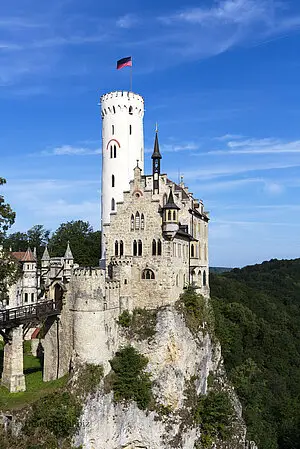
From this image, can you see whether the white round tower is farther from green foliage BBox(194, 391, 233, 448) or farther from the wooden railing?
green foliage BBox(194, 391, 233, 448)

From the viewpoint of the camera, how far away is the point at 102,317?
41656mm

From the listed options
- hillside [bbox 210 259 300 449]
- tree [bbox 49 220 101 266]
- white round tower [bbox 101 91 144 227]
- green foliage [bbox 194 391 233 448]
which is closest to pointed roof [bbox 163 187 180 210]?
white round tower [bbox 101 91 144 227]

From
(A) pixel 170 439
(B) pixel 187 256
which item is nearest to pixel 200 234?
(B) pixel 187 256

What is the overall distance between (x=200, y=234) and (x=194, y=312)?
11.6 metres

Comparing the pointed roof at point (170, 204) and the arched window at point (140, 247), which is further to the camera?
the arched window at point (140, 247)

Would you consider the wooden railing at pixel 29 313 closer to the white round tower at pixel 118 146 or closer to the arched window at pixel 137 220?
the arched window at pixel 137 220

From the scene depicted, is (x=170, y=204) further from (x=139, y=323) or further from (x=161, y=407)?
(x=161, y=407)

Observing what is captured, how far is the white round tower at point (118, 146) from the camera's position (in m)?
54.7

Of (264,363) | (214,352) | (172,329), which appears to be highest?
(172,329)

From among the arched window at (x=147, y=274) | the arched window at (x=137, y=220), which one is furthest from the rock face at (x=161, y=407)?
the arched window at (x=137, y=220)

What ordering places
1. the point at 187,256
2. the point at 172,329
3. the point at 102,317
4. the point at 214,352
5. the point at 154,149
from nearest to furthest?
the point at 102,317 → the point at 172,329 → the point at 154,149 → the point at 187,256 → the point at 214,352

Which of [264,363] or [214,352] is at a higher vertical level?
[214,352]

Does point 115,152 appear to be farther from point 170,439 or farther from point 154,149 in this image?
point 170,439

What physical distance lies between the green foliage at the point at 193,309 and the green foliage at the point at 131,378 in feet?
22.5
